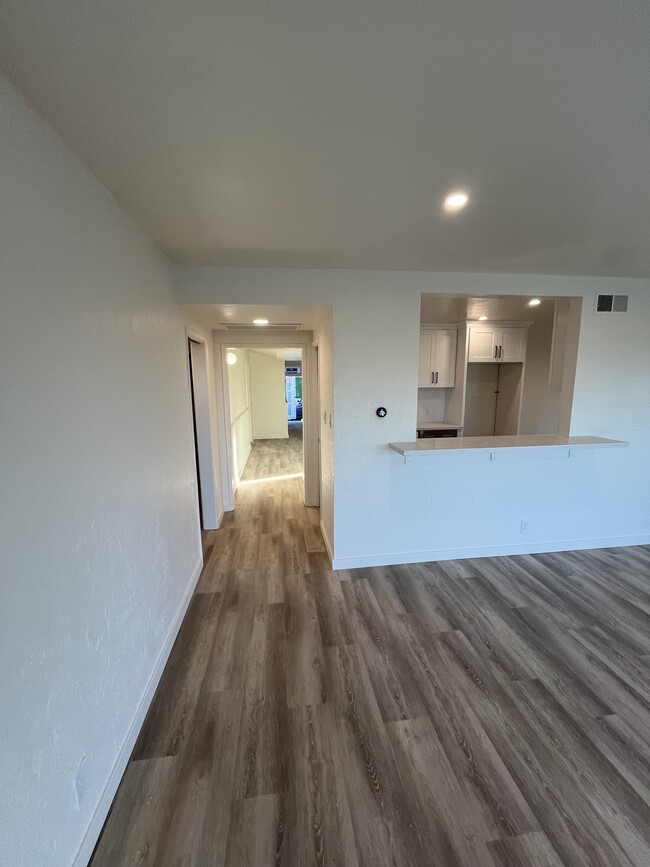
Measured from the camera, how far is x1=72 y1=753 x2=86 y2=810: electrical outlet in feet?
3.56

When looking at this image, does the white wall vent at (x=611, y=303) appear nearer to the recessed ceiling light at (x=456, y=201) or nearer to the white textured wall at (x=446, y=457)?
the white textured wall at (x=446, y=457)

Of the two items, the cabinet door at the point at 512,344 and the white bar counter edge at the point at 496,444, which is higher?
the cabinet door at the point at 512,344

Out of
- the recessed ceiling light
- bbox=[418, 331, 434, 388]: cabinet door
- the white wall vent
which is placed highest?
the recessed ceiling light

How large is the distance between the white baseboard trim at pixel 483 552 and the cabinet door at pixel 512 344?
235cm

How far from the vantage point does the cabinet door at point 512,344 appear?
4.34 meters

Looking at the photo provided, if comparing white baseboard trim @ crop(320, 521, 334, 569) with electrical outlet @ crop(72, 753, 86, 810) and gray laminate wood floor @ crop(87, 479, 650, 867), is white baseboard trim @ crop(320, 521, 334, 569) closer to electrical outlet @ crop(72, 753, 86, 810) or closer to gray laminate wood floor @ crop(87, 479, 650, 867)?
gray laminate wood floor @ crop(87, 479, 650, 867)

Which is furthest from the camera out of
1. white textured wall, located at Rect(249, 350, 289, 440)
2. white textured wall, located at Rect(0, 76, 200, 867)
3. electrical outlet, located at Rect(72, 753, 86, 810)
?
Result: white textured wall, located at Rect(249, 350, 289, 440)

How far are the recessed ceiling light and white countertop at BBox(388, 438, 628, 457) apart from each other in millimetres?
1527

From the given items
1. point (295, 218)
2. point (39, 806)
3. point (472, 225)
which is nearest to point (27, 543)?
point (39, 806)

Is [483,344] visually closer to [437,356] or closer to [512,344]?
[512,344]

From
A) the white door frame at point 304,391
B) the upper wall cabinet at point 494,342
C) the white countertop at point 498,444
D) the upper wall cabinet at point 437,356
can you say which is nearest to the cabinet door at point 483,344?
the upper wall cabinet at point 494,342

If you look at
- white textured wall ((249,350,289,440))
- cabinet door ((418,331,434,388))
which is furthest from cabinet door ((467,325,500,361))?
white textured wall ((249,350,289,440))

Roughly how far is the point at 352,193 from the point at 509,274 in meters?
1.81

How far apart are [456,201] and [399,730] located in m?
2.48
